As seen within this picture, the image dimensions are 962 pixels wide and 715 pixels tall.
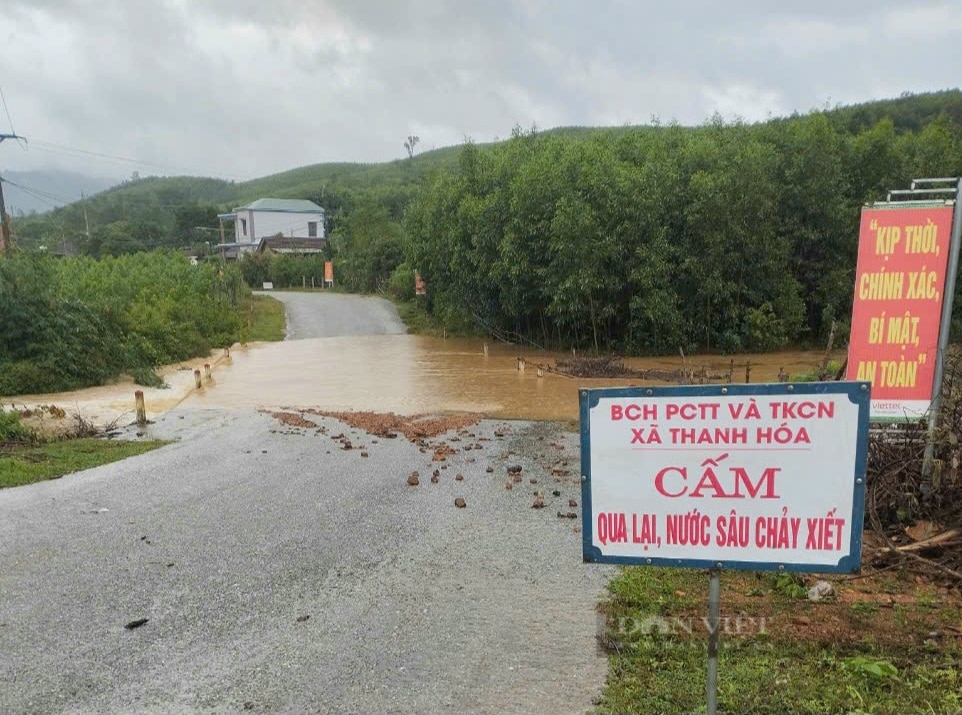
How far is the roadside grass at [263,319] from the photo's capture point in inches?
1207

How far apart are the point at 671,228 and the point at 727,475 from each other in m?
19.8

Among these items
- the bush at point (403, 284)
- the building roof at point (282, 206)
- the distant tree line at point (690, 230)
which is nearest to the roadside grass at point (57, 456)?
the distant tree line at point (690, 230)

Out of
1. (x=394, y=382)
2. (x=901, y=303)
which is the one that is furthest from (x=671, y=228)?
(x=901, y=303)

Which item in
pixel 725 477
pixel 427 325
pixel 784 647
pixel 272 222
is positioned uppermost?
pixel 272 222

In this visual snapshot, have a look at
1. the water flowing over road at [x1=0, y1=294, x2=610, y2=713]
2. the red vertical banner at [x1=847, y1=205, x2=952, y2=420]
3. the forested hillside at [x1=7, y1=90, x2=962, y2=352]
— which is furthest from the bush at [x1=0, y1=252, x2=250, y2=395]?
the red vertical banner at [x1=847, y1=205, x2=952, y2=420]

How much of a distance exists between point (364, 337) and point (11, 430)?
801 inches

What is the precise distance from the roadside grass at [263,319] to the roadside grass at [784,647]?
27606 mm

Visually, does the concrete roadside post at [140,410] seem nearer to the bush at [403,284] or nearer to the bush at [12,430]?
the bush at [12,430]

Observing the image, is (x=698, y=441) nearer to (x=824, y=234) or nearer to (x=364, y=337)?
(x=824, y=234)

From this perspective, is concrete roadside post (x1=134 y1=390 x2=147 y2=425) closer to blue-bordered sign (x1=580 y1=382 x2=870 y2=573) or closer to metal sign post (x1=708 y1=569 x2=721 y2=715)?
blue-bordered sign (x1=580 y1=382 x2=870 y2=573)

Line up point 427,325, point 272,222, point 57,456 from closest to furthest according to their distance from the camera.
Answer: point 57,456, point 427,325, point 272,222

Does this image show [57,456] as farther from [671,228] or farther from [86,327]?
[671,228]

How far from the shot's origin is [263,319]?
35.1 meters

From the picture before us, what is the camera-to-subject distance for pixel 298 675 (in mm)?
3754
